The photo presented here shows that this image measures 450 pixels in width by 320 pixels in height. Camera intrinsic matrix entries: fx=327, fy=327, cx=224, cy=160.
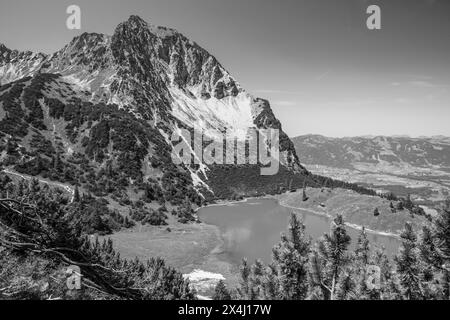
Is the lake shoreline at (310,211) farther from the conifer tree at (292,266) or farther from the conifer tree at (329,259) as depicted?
the conifer tree at (292,266)

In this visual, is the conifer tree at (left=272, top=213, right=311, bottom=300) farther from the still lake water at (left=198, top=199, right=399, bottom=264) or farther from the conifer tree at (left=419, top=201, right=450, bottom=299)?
the still lake water at (left=198, top=199, right=399, bottom=264)

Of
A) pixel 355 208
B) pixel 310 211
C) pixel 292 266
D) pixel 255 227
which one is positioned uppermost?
pixel 292 266

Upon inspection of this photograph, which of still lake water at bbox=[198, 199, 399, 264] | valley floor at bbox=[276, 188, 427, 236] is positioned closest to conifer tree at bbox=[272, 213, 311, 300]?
still lake water at bbox=[198, 199, 399, 264]

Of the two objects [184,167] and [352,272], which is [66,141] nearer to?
[184,167]

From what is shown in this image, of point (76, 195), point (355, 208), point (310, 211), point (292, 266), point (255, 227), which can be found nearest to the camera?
point (292, 266)

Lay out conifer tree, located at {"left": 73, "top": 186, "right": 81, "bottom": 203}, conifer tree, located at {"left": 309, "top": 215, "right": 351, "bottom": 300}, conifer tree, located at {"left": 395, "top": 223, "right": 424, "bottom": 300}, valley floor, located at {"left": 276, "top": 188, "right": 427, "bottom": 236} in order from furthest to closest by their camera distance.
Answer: valley floor, located at {"left": 276, "top": 188, "right": 427, "bottom": 236}, conifer tree, located at {"left": 73, "top": 186, "right": 81, "bottom": 203}, conifer tree, located at {"left": 309, "top": 215, "right": 351, "bottom": 300}, conifer tree, located at {"left": 395, "top": 223, "right": 424, "bottom": 300}

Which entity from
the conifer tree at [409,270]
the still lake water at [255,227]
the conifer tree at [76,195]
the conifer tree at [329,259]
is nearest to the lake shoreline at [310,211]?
the still lake water at [255,227]

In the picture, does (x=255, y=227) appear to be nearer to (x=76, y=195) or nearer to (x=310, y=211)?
(x=310, y=211)

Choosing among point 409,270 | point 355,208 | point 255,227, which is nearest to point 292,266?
point 409,270
